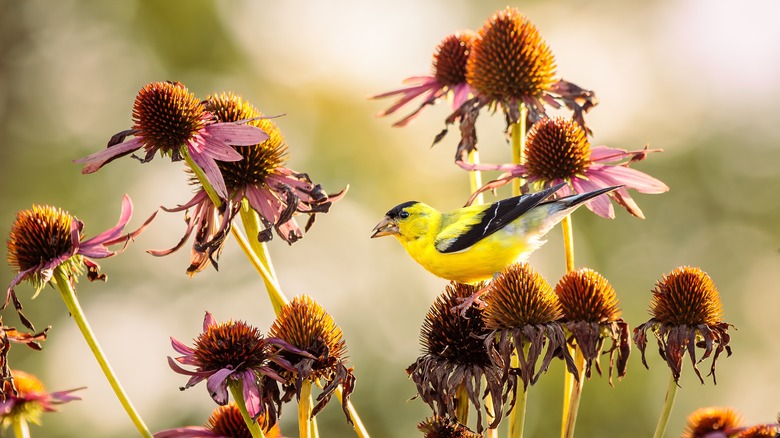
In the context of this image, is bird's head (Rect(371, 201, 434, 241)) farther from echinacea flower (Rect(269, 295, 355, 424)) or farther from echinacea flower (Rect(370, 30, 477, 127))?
echinacea flower (Rect(269, 295, 355, 424))

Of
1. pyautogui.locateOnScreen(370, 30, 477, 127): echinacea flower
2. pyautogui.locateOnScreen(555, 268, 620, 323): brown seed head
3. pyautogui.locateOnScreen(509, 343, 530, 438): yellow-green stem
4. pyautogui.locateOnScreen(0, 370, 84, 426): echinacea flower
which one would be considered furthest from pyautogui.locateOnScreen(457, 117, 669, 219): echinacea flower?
pyautogui.locateOnScreen(0, 370, 84, 426): echinacea flower

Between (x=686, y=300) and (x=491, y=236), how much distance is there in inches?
27.3

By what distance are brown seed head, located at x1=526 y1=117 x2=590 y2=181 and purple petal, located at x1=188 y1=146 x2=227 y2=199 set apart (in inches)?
41.5

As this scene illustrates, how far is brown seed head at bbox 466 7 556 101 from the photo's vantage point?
10.3 feet

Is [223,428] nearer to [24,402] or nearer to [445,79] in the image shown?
[24,402]

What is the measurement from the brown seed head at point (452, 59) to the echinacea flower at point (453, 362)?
1.44 metres

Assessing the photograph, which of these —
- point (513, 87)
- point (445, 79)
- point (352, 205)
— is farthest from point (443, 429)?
point (352, 205)

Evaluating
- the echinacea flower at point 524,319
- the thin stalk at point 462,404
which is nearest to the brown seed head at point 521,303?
the echinacea flower at point 524,319

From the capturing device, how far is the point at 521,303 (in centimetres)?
220

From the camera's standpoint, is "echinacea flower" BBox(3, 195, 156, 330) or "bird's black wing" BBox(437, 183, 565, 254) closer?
"echinacea flower" BBox(3, 195, 156, 330)

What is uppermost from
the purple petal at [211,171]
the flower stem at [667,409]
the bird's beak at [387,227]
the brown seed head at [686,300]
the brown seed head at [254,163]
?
the brown seed head at [254,163]

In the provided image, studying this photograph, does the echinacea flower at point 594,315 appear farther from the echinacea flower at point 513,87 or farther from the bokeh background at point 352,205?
the bokeh background at point 352,205

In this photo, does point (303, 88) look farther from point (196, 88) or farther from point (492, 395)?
point (492, 395)

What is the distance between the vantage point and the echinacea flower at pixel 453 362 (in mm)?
2266
